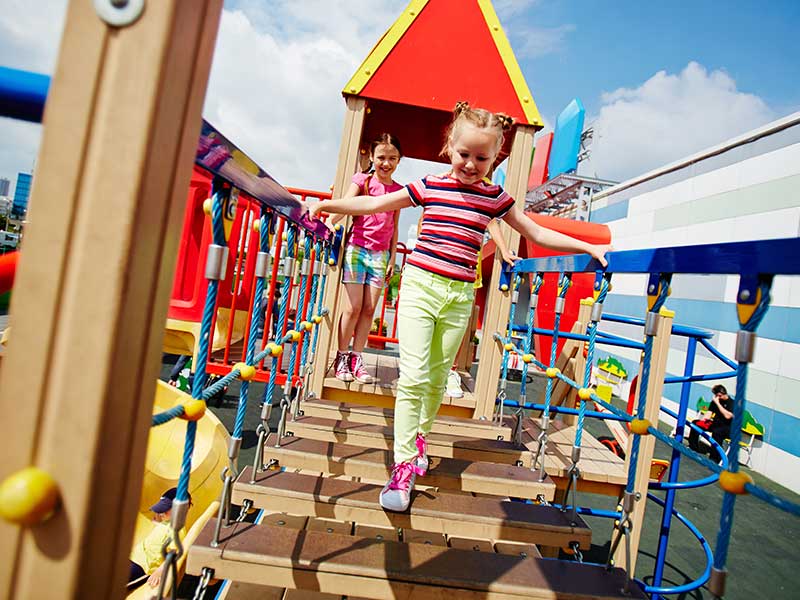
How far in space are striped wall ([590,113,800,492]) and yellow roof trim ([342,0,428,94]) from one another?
233 inches

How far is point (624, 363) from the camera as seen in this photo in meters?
10.0

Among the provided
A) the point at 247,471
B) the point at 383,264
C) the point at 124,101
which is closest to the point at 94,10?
the point at 124,101

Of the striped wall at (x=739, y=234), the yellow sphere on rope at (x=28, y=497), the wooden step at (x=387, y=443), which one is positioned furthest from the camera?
the striped wall at (x=739, y=234)

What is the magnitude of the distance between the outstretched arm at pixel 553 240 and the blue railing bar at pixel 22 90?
1.43 m

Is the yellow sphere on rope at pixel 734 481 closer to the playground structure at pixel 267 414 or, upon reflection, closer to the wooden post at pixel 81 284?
the playground structure at pixel 267 414

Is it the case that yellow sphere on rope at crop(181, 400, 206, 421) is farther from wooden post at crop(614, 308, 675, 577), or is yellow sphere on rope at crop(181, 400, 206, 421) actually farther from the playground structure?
wooden post at crop(614, 308, 675, 577)

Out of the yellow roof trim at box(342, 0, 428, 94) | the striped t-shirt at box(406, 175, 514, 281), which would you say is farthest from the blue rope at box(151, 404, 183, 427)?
the yellow roof trim at box(342, 0, 428, 94)

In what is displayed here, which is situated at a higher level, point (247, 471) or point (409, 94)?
point (409, 94)

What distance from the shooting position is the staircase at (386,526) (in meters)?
1.34

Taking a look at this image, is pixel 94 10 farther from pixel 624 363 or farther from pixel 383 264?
pixel 624 363

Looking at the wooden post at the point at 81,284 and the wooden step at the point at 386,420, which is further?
the wooden step at the point at 386,420

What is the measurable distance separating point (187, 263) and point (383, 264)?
2361 mm

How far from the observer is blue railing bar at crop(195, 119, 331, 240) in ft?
2.72

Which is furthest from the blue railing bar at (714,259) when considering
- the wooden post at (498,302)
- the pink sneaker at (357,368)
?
the pink sneaker at (357,368)
